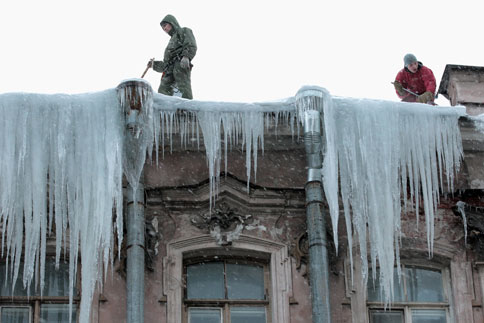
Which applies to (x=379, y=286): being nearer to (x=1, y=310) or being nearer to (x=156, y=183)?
(x=156, y=183)

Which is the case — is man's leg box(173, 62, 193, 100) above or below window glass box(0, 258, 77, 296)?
above

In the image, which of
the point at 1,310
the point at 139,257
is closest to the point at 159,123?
the point at 139,257

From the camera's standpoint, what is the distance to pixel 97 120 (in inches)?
577

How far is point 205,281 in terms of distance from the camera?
47.9 feet

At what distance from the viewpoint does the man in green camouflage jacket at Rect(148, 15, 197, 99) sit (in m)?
16.0

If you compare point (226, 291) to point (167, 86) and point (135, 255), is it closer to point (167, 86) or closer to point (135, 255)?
point (135, 255)

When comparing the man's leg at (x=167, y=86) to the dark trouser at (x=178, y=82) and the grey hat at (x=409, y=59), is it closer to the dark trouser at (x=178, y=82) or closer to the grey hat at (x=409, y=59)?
the dark trouser at (x=178, y=82)

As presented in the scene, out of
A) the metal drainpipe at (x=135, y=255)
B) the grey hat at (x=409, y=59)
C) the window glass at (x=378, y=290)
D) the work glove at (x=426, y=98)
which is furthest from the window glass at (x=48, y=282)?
the grey hat at (x=409, y=59)

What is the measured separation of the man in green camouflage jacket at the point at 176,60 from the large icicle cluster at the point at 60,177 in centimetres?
144

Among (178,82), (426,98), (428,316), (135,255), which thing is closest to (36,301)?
(135,255)

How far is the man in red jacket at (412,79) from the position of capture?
1642 centimetres

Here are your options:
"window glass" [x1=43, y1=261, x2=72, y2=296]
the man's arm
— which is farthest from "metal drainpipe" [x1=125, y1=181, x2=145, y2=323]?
the man's arm

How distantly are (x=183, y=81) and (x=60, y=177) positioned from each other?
219cm

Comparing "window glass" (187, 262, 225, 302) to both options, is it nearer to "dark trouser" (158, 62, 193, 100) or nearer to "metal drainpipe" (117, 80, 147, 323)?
"metal drainpipe" (117, 80, 147, 323)
